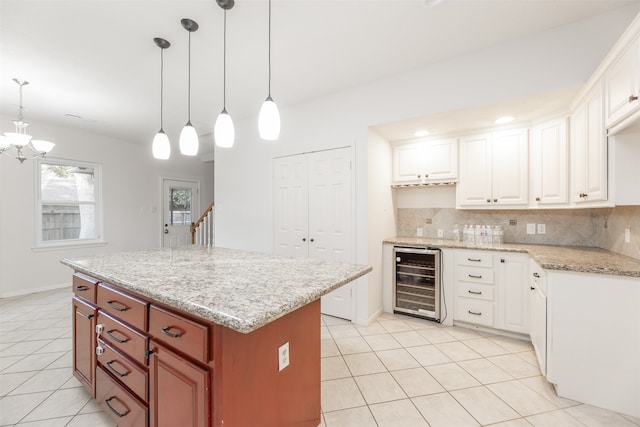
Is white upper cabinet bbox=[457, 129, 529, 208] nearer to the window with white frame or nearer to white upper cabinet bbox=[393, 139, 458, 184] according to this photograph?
white upper cabinet bbox=[393, 139, 458, 184]

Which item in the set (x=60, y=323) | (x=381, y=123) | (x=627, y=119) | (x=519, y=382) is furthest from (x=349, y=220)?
(x=60, y=323)

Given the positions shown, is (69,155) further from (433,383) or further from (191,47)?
(433,383)

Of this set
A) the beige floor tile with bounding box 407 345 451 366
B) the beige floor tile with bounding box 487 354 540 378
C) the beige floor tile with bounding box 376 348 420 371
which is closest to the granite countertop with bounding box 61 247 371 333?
the beige floor tile with bounding box 376 348 420 371

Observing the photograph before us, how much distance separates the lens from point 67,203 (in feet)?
15.3

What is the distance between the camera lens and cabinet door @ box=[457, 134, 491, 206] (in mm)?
3037

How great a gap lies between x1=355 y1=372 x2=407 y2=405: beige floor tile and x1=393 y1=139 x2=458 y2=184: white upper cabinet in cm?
226

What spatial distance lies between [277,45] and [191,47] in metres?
0.77

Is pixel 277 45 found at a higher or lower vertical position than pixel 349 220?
higher

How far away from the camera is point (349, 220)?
10.3 ft

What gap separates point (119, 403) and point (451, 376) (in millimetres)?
2237

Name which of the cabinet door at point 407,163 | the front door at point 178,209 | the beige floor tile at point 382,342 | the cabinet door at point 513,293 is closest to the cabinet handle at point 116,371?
the beige floor tile at point 382,342

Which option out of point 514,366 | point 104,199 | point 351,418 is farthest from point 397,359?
point 104,199

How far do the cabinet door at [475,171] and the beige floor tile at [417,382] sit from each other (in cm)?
193

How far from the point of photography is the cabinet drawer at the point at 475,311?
279 centimetres
